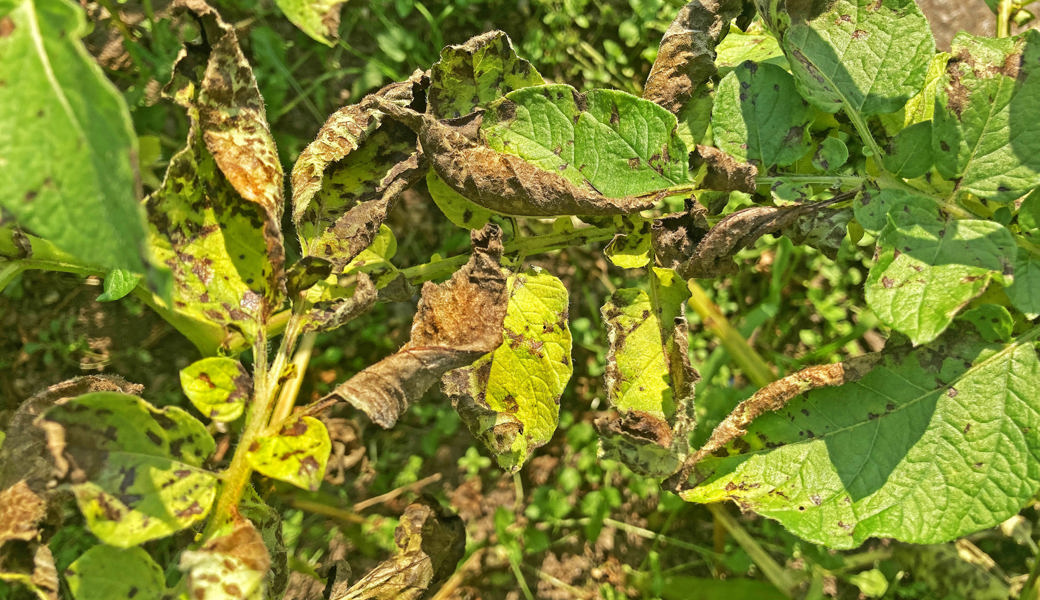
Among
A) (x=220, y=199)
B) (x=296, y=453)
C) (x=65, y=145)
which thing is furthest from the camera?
(x=220, y=199)

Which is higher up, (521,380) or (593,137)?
(593,137)

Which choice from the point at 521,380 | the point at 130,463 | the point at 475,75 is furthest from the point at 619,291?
the point at 130,463

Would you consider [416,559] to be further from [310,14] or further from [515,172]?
[310,14]

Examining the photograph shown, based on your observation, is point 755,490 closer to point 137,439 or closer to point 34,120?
point 137,439

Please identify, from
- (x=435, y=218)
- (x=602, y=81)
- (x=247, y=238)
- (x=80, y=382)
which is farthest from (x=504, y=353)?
(x=602, y=81)

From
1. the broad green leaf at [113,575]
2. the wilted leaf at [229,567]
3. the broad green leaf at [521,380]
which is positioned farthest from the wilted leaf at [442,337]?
the broad green leaf at [113,575]

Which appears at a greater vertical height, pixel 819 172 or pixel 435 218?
pixel 819 172
